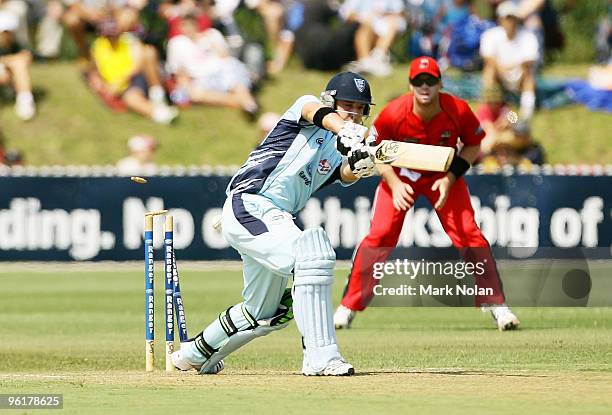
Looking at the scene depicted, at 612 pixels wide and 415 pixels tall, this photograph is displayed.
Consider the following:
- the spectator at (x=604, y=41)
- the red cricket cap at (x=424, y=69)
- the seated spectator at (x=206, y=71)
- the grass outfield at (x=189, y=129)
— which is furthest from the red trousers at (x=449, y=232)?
Answer: the spectator at (x=604, y=41)

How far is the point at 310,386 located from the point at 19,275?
416 inches

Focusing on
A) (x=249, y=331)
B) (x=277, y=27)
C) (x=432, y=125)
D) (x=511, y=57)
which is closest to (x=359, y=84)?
(x=249, y=331)

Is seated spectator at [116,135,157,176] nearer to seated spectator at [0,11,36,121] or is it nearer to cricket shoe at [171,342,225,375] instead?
seated spectator at [0,11,36,121]

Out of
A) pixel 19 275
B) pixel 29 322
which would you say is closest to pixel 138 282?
pixel 19 275

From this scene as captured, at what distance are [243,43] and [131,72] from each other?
1786 millimetres

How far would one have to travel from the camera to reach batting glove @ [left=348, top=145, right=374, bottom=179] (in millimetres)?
7652

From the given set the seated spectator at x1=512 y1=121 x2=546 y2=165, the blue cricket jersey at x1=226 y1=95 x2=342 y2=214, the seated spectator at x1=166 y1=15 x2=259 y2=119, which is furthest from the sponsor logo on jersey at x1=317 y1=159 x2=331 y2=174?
the seated spectator at x1=166 y1=15 x2=259 y2=119

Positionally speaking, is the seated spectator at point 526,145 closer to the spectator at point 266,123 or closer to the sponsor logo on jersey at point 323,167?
the spectator at point 266,123

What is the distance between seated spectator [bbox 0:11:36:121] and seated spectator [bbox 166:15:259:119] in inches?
85.3

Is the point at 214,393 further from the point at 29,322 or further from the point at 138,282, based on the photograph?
the point at 138,282

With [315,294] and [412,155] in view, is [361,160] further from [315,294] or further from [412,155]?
[315,294]

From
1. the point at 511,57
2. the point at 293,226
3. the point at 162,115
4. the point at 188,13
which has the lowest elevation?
the point at 293,226

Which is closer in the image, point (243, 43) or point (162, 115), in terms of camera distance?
point (162, 115)

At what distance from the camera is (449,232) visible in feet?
38.3
